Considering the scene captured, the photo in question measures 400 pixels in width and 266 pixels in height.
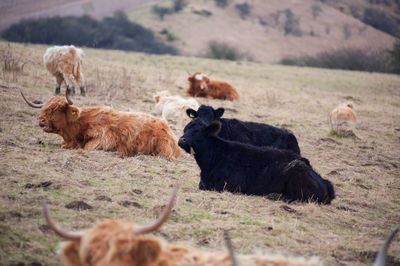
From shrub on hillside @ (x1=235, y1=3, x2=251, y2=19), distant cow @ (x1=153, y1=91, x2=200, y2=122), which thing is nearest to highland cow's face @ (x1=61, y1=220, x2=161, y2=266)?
distant cow @ (x1=153, y1=91, x2=200, y2=122)

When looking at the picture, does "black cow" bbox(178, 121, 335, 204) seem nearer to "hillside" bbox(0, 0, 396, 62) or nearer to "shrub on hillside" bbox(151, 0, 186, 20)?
"hillside" bbox(0, 0, 396, 62)

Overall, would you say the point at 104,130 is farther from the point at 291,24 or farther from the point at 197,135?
the point at 291,24

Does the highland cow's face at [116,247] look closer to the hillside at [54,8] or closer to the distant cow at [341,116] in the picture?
the distant cow at [341,116]

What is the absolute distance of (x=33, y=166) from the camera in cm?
803

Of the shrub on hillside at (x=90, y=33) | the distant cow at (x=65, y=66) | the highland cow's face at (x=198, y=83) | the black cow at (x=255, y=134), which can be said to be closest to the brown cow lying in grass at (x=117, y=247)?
the black cow at (x=255, y=134)

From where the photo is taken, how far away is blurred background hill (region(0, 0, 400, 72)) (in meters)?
42.5

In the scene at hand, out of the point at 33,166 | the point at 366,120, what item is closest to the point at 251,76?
the point at 366,120

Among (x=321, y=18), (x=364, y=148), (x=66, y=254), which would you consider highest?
(x=321, y=18)

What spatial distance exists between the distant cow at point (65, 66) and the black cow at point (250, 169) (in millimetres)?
6729

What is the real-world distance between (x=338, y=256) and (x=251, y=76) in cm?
2084

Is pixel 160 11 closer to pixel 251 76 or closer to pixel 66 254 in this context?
pixel 251 76

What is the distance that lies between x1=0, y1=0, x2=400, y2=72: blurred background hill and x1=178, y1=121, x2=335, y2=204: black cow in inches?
1215

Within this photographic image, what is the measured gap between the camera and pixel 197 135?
870cm

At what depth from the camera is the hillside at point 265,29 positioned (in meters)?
52.8
